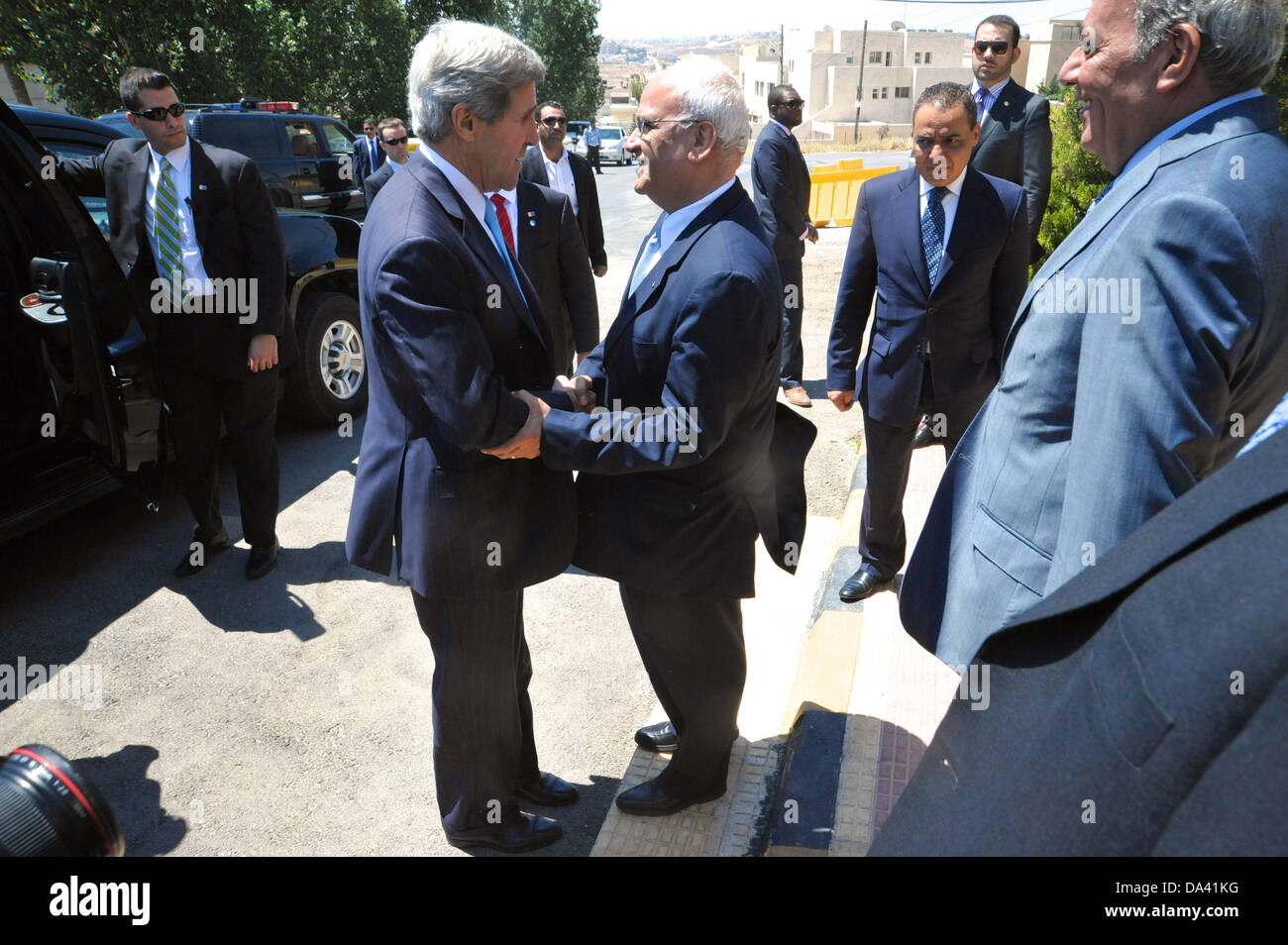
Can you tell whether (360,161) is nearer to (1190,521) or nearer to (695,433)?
(695,433)

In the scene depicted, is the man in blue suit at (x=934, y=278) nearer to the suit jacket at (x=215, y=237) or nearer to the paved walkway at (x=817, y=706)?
the paved walkway at (x=817, y=706)

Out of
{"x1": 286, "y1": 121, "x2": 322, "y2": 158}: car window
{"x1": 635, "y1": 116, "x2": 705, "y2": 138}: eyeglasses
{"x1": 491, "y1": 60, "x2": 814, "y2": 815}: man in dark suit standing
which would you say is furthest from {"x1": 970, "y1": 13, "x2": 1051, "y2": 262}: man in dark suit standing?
{"x1": 286, "y1": 121, "x2": 322, "y2": 158}: car window

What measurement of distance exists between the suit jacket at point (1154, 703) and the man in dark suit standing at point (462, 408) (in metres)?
1.38

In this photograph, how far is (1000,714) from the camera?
2.80ft

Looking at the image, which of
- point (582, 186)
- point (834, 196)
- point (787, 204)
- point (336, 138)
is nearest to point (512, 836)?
point (582, 186)

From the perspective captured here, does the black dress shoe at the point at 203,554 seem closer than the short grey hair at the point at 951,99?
No

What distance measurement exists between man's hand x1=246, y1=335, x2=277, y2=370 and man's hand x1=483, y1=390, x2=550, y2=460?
2.40 m

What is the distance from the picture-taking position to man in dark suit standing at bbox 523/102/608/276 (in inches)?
235

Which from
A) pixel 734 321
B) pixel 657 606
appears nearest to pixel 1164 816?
pixel 734 321

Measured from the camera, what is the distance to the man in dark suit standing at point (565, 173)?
5.96m

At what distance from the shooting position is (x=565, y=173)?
6094 mm

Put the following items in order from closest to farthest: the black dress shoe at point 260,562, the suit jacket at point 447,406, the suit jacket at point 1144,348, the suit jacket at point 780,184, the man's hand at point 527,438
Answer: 1. the suit jacket at point 1144,348
2. the suit jacket at point 447,406
3. the man's hand at point 527,438
4. the black dress shoe at point 260,562
5. the suit jacket at point 780,184

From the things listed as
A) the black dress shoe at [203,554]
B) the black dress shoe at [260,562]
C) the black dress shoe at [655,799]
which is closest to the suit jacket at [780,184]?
the black dress shoe at [260,562]
